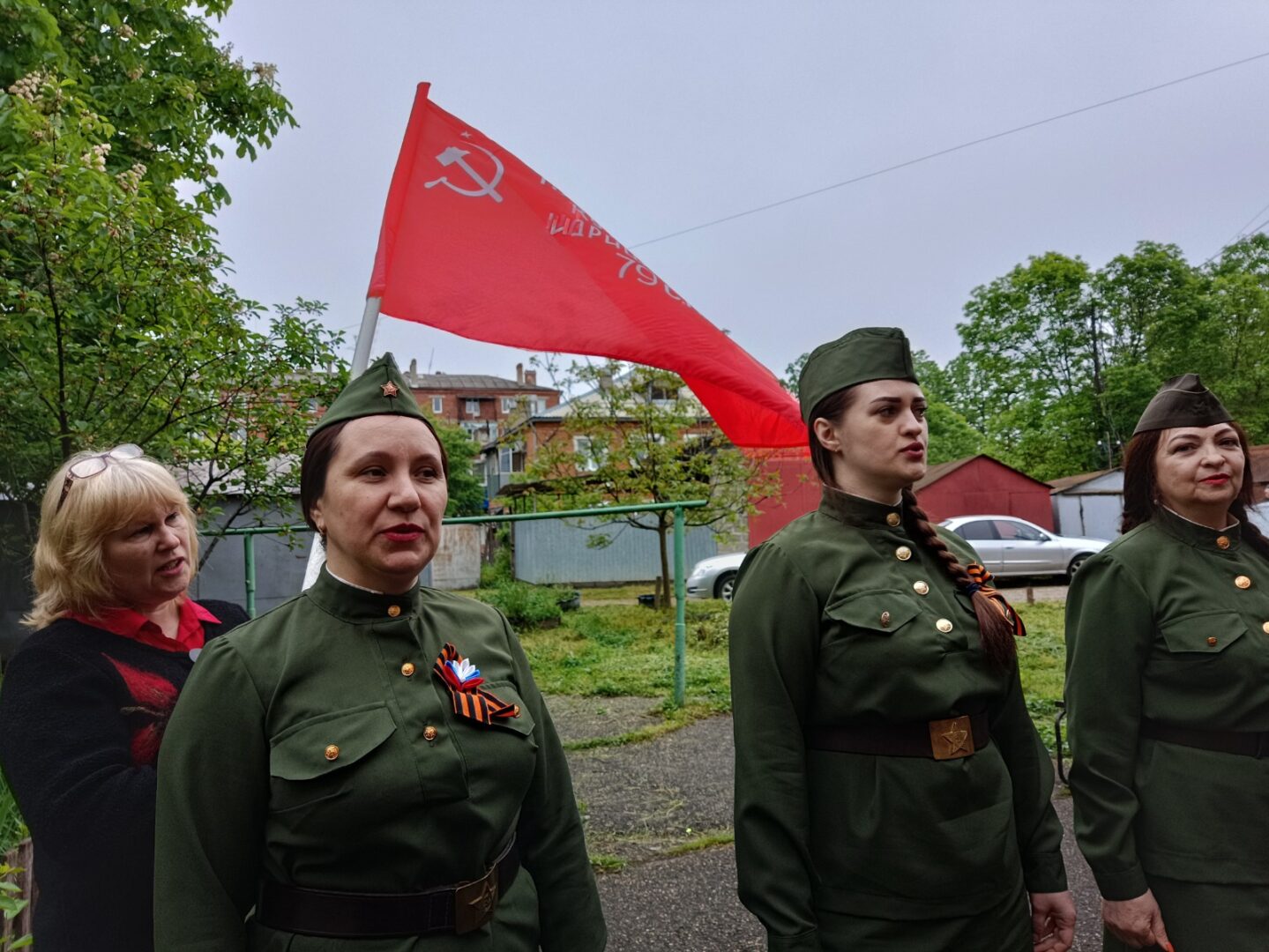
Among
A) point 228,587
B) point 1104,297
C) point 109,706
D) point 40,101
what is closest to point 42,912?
point 109,706

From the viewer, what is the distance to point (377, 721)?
61.2 inches

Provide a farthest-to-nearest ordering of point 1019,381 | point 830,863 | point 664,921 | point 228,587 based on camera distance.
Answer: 1. point 1019,381
2. point 228,587
3. point 664,921
4. point 830,863

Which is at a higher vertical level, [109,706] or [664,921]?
[109,706]

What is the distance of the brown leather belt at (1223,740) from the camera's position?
2.21 m

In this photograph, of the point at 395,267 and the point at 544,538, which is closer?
the point at 395,267

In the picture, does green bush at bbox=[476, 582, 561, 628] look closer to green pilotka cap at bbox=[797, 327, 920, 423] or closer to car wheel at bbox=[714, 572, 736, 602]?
car wheel at bbox=[714, 572, 736, 602]

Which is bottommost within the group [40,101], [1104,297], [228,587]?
[228,587]

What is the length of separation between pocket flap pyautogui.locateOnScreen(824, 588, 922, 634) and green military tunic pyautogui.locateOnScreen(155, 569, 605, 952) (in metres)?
0.76

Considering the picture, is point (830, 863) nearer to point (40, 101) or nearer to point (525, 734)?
point (525, 734)

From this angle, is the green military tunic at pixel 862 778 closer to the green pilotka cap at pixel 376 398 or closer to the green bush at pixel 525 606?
the green pilotka cap at pixel 376 398

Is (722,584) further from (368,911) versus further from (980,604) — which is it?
(368,911)

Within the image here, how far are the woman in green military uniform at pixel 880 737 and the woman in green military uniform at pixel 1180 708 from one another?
0.26 metres

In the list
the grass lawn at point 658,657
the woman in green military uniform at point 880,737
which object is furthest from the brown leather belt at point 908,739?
the grass lawn at point 658,657

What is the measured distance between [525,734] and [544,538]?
21.5 m
